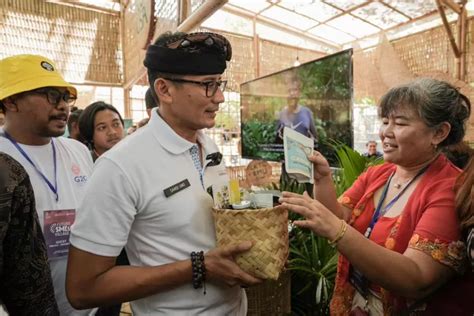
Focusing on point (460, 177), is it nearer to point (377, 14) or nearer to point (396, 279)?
point (396, 279)

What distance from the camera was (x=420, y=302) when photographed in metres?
1.28

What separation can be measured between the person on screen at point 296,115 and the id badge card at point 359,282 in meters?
2.39

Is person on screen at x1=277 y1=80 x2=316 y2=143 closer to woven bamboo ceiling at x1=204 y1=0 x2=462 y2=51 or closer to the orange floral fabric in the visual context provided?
woven bamboo ceiling at x1=204 y1=0 x2=462 y2=51

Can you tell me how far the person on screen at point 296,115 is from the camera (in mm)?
3895

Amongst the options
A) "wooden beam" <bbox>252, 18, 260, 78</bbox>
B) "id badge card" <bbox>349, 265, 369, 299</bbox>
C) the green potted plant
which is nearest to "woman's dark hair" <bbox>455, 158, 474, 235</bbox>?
"id badge card" <bbox>349, 265, 369, 299</bbox>

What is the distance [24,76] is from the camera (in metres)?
1.57

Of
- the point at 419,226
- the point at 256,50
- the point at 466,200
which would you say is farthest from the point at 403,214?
the point at 256,50

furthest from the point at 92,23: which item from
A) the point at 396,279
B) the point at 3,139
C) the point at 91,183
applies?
the point at 396,279

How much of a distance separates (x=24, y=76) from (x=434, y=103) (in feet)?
5.41

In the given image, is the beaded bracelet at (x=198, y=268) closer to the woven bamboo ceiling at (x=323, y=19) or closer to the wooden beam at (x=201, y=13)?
the wooden beam at (x=201, y=13)

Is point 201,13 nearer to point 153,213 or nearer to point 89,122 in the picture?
point 153,213

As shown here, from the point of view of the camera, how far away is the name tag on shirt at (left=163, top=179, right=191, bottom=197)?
1051 mm

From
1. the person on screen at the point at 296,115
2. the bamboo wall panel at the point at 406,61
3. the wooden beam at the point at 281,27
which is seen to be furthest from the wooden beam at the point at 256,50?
the bamboo wall panel at the point at 406,61

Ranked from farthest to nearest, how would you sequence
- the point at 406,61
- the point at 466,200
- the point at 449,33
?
the point at 406,61, the point at 449,33, the point at 466,200
